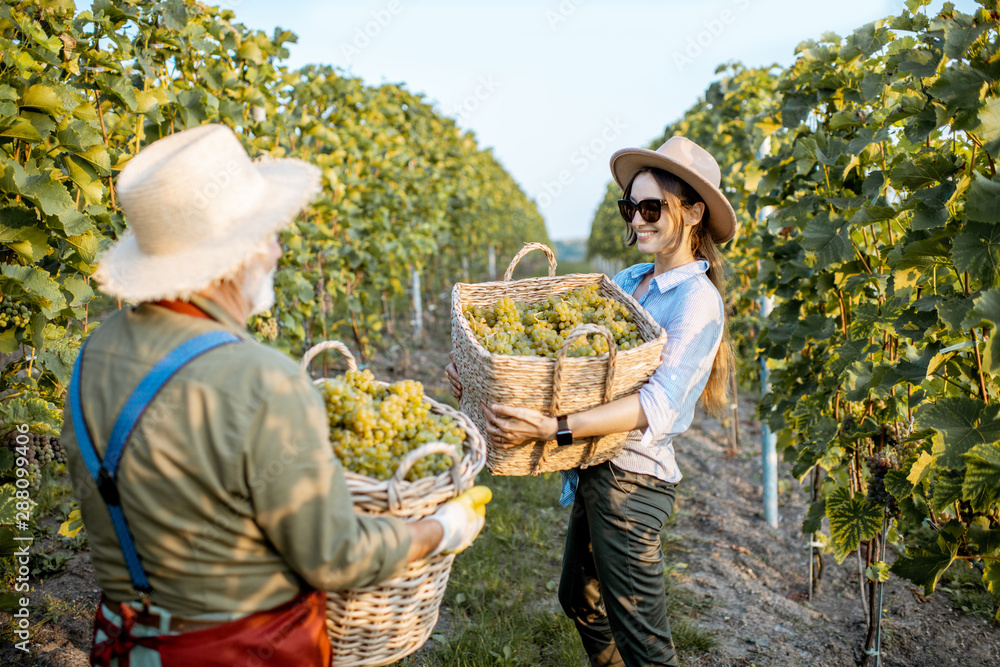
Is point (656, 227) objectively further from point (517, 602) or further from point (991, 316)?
point (517, 602)

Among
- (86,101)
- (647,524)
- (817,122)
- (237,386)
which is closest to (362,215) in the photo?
(86,101)

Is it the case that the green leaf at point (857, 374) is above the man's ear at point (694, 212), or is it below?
below

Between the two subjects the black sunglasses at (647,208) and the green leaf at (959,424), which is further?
the black sunglasses at (647,208)

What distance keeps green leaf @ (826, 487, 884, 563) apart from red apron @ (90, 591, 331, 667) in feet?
7.50

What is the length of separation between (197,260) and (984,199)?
1973 mm

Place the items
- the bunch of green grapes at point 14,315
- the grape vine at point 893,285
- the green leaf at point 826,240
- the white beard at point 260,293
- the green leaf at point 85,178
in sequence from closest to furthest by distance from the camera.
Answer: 1. the white beard at point 260,293
2. the grape vine at point 893,285
3. the bunch of green grapes at point 14,315
4. the green leaf at point 85,178
5. the green leaf at point 826,240

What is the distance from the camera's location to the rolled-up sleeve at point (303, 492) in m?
1.17

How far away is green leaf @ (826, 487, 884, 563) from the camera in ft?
8.70

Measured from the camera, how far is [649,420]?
196 centimetres

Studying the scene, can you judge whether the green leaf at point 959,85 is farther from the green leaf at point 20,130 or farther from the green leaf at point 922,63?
the green leaf at point 20,130

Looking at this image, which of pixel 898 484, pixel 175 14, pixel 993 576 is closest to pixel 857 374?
pixel 898 484

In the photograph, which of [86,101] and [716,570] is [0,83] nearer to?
[86,101]

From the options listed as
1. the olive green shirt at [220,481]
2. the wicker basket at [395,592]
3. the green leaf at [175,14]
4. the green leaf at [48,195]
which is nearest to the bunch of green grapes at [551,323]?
the wicker basket at [395,592]

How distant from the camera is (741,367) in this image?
281 inches
